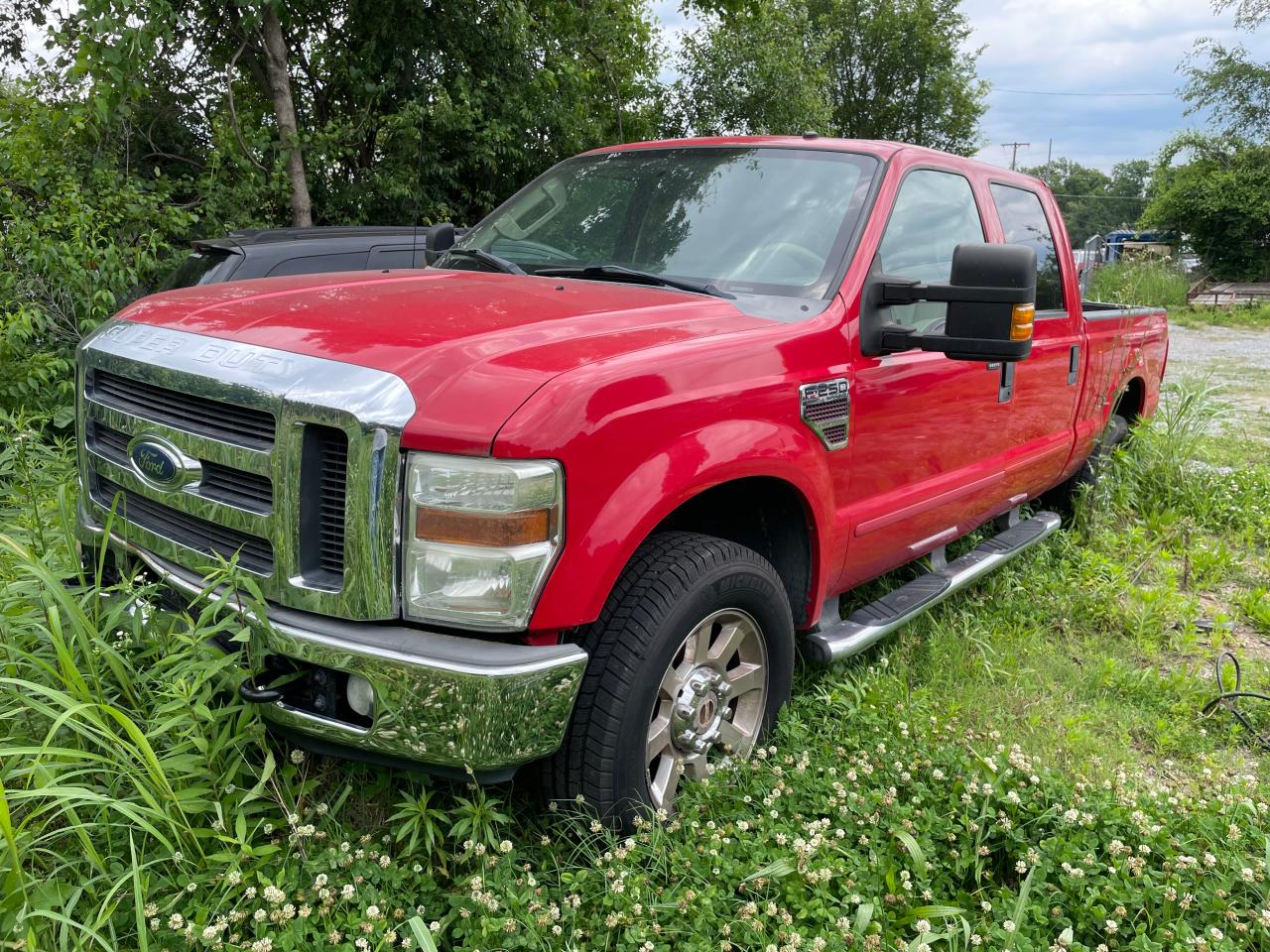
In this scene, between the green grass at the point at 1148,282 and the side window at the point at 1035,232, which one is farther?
the green grass at the point at 1148,282

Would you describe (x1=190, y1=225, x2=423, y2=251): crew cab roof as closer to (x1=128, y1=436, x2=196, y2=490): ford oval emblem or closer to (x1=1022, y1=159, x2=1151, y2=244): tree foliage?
(x1=128, y1=436, x2=196, y2=490): ford oval emblem

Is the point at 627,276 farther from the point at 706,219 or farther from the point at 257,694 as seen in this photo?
the point at 257,694

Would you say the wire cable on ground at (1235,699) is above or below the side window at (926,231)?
below

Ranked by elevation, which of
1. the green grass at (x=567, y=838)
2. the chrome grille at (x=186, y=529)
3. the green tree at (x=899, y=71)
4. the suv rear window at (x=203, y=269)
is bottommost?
the green grass at (x=567, y=838)

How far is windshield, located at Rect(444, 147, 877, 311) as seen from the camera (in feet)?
10.4

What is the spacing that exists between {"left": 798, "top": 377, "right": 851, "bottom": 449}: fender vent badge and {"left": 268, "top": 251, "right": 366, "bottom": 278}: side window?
3888mm

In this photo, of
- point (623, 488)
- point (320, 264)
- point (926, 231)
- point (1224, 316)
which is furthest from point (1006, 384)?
point (1224, 316)

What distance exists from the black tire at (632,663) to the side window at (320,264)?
4.17 meters

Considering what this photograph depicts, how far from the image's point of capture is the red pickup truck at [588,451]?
81.7 inches

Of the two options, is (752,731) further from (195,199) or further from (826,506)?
(195,199)

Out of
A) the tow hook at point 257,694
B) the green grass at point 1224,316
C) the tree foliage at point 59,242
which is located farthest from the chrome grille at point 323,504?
the green grass at point 1224,316

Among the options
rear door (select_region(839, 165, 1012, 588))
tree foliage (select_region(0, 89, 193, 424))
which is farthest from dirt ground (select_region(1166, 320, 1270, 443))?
tree foliage (select_region(0, 89, 193, 424))

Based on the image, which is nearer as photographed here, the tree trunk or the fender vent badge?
the fender vent badge

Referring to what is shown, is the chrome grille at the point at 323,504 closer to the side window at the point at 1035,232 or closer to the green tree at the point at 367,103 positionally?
the side window at the point at 1035,232
